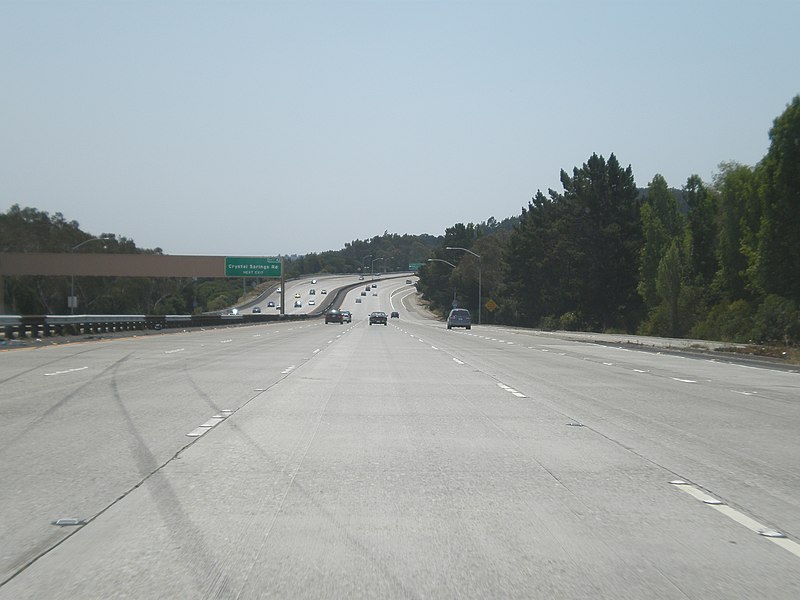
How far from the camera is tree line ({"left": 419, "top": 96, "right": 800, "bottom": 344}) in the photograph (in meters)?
53.3

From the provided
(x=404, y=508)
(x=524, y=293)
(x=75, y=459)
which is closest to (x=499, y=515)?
(x=404, y=508)

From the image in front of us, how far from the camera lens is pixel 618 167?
92188mm

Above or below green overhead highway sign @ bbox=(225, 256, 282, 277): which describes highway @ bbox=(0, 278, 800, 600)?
below

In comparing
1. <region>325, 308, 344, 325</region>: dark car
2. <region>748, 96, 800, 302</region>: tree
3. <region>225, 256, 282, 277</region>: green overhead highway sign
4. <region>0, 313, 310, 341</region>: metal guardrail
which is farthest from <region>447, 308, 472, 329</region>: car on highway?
<region>748, 96, 800, 302</region>: tree

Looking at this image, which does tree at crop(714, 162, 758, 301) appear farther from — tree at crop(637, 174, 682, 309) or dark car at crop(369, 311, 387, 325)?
dark car at crop(369, 311, 387, 325)

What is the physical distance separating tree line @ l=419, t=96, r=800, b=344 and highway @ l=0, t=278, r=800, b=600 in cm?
3177

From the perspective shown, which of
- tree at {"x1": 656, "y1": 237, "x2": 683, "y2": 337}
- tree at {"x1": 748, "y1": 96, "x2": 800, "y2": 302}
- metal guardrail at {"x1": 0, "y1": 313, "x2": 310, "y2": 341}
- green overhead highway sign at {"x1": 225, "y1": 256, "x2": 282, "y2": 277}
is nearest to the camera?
metal guardrail at {"x1": 0, "y1": 313, "x2": 310, "y2": 341}

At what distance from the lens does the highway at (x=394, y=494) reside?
6012mm

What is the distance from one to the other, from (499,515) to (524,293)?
4149 inches

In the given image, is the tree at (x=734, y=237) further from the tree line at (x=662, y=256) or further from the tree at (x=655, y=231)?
the tree at (x=655, y=231)

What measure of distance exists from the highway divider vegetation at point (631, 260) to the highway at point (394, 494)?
1404 inches

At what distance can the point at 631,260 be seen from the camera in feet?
295

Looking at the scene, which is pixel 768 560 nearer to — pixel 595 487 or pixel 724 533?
pixel 724 533

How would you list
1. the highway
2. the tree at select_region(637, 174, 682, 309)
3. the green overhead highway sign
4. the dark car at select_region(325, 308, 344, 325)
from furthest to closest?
the dark car at select_region(325, 308, 344, 325), the green overhead highway sign, the tree at select_region(637, 174, 682, 309), the highway
